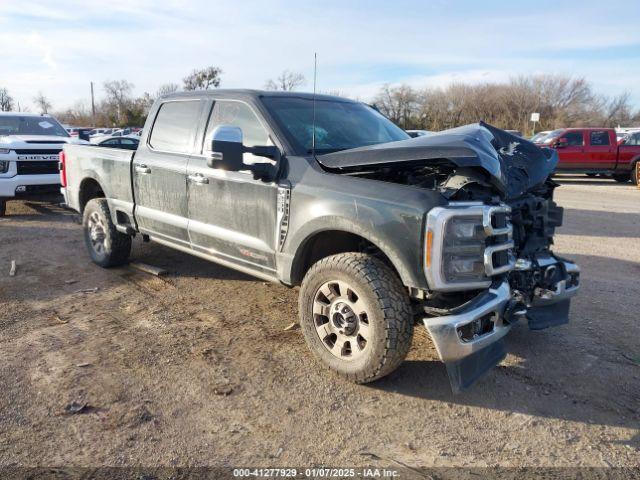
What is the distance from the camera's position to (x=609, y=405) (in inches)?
128

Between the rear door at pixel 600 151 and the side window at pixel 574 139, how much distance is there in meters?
0.24

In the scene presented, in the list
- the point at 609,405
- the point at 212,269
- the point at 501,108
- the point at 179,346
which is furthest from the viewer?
the point at 501,108

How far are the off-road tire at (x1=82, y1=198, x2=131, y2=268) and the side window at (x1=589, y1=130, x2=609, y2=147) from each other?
51.1ft

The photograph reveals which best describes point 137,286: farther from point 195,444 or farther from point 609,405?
point 609,405

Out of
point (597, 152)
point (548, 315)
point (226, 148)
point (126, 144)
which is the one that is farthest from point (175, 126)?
point (597, 152)

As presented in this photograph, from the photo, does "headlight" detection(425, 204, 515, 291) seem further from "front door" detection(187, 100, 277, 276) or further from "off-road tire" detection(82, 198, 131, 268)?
"off-road tire" detection(82, 198, 131, 268)

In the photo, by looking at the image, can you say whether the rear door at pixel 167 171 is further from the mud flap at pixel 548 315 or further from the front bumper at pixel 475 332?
the mud flap at pixel 548 315

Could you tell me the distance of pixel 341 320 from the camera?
349 cm

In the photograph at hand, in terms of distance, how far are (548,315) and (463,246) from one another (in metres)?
1.39

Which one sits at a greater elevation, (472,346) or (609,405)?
(472,346)

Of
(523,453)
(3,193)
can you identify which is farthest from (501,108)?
(523,453)

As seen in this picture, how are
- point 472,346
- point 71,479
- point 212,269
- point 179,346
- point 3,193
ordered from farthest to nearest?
point 3,193, point 212,269, point 179,346, point 472,346, point 71,479

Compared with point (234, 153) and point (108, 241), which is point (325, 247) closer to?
point (234, 153)

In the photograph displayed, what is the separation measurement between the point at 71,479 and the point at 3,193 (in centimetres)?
780
